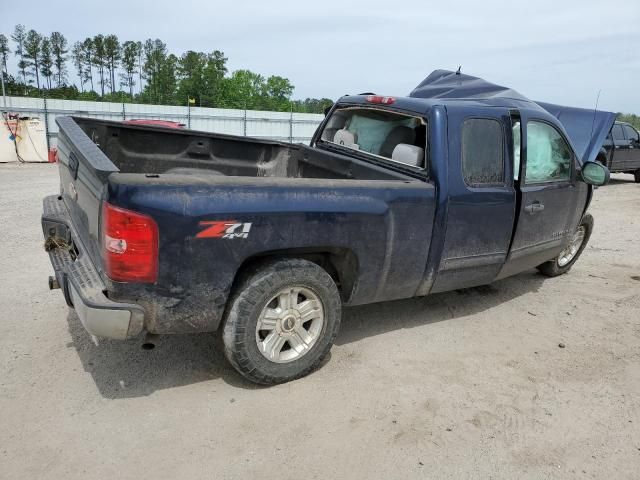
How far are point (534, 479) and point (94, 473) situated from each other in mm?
2166

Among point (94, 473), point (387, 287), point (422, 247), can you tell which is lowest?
point (94, 473)

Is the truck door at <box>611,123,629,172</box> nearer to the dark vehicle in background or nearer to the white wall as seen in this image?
the dark vehicle in background

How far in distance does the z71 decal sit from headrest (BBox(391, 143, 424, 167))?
162cm

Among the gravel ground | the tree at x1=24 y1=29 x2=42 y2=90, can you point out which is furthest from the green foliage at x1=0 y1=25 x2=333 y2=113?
the gravel ground

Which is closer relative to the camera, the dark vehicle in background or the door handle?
the door handle

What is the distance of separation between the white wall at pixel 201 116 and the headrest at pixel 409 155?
19.3 m

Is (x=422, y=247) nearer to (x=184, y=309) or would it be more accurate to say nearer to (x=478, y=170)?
(x=478, y=170)

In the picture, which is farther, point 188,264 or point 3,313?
point 3,313

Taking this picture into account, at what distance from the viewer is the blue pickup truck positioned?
105 inches

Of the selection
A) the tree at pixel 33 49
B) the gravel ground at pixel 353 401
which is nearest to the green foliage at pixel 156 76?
the tree at pixel 33 49

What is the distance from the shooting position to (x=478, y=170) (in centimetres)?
394

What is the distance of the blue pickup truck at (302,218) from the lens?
267 cm

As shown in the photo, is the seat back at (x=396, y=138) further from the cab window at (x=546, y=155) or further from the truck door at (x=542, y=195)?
the cab window at (x=546, y=155)

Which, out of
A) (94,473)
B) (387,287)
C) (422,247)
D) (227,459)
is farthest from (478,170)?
(94,473)
